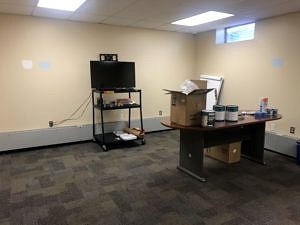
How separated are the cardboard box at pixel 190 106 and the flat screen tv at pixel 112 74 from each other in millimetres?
2086

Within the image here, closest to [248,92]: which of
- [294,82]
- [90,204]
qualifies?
[294,82]

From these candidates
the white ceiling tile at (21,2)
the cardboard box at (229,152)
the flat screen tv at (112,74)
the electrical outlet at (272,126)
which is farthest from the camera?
the flat screen tv at (112,74)

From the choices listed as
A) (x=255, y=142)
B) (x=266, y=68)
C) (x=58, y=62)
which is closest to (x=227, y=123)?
(x=255, y=142)

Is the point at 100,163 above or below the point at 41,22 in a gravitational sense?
below

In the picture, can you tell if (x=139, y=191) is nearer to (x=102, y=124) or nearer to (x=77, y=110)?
(x=102, y=124)

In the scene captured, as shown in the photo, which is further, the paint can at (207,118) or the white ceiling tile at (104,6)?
the white ceiling tile at (104,6)

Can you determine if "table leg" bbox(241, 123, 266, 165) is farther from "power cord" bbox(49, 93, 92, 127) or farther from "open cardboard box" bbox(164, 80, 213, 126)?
"power cord" bbox(49, 93, 92, 127)

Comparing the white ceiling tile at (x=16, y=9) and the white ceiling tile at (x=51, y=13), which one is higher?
the white ceiling tile at (x=51, y=13)

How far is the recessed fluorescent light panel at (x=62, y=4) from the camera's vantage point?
354 centimetres

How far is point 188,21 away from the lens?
483 centimetres

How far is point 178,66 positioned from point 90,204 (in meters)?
4.40

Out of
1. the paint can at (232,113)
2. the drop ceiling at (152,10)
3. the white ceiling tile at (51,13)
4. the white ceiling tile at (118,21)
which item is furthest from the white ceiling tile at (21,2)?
the paint can at (232,113)

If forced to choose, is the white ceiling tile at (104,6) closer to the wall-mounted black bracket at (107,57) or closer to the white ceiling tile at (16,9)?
the white ceiling tile at (16,9)

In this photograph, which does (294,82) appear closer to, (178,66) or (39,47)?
(178,66)
